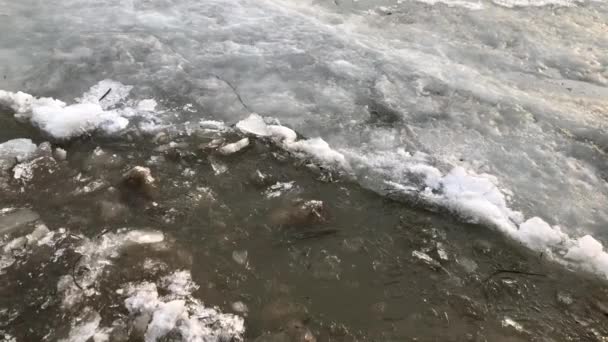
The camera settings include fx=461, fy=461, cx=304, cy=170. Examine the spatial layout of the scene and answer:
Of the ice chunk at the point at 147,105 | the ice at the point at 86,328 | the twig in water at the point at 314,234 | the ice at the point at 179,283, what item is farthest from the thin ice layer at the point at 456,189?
the ice at the point at 86,328

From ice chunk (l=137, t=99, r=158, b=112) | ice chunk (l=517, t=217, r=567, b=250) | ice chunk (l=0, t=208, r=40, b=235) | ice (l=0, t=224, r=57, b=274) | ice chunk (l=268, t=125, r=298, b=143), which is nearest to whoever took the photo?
ice (l=0, t=224, r=57, b=274)

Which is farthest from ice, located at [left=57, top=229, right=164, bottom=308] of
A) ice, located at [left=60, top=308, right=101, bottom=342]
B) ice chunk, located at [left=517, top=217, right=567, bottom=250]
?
ice chunk, located at [left=517, top=217, right=567, bottom=250]

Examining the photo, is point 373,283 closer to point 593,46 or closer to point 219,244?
point 219,244

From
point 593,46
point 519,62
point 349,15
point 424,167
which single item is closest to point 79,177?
point 424,167

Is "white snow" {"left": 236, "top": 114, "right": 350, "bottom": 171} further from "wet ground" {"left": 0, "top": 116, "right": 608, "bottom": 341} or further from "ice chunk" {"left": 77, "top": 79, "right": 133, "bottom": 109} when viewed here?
"ice chunk" {"left": 77, "top": 79, "right": 133, "bottom": 109}

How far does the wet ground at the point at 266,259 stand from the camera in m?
2.16

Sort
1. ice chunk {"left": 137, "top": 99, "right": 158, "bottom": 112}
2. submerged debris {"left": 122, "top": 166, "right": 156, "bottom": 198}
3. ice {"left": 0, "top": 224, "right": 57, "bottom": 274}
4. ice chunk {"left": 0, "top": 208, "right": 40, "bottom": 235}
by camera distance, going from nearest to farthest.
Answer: ice {"left": 0, "top": 224, "right": 57, "bottom": 274}
ice chunk {"left": 0, "top": 208, "right": 40, "bottom": 235}
submerged debris {"left": 122, "top": 166, "right": 156, "bottom": 198}
ice chunk {"left": 137, "top": 99, "right": 158, "bottom": 112}

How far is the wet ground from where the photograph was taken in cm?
216

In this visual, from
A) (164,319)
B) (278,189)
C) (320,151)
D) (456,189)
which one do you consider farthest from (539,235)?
(164,319)

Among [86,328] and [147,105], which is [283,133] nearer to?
[147,105]

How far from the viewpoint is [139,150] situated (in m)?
3.03

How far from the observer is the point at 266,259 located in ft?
7.95

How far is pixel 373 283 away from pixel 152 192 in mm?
1378

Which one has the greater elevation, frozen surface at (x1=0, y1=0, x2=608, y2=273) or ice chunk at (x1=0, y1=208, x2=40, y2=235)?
frozen surface at (x1=0, y1=0, x2=608, y2=273)
